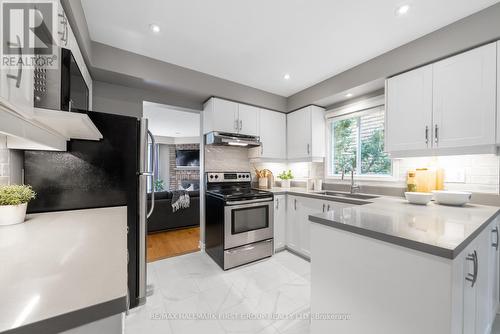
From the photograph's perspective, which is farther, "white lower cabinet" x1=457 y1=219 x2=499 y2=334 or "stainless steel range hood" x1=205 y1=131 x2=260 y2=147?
"stainless steel range hood" x1=205 y1=131 x2=260 y2=147

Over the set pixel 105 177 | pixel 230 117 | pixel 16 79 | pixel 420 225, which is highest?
pixel 230 117

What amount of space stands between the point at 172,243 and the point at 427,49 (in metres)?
4.07

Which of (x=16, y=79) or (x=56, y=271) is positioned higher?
(x=16, y=79)

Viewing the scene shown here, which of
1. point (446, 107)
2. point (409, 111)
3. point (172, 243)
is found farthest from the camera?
point (172, 243)

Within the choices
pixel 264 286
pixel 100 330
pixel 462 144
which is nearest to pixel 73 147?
pixel 100 330

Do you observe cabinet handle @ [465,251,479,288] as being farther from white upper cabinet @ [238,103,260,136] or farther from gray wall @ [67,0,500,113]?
white upper cabinet @ [238,103,260,136]

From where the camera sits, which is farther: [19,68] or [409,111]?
[409,111]

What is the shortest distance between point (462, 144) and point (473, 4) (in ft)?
3.53

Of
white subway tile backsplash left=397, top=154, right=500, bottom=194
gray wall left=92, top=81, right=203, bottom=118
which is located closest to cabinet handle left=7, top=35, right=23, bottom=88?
gray wall left=92, top=81, right=203, bottom=118

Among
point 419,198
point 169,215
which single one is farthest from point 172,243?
point 419,198

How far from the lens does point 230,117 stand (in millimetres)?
A: 2984

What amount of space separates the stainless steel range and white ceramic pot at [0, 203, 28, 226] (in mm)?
1700

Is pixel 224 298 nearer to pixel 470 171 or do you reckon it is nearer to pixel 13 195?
pixel 13 195

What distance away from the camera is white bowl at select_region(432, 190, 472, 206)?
1680 mm
